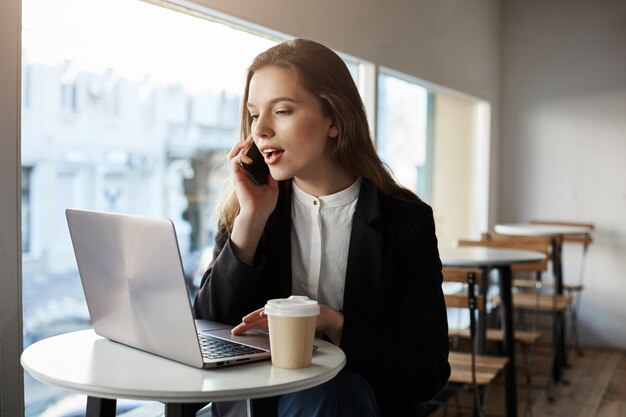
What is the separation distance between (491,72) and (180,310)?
4760 mm

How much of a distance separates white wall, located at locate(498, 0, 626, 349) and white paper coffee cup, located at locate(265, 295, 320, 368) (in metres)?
4.71

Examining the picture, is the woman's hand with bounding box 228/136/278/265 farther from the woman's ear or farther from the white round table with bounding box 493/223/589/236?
the white round table with bounding box 493/223/589/236

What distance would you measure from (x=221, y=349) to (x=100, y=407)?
0.28 meters

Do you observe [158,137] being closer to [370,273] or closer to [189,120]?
[189,120]

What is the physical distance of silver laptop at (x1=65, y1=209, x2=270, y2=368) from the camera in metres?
1.09

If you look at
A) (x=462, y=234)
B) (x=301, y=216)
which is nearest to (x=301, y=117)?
(x=301, y=216)

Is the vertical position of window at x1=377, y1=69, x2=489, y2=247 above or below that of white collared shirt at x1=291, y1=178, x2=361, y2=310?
above

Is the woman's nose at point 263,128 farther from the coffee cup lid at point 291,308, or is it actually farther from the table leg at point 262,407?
the table leg at point 262,407

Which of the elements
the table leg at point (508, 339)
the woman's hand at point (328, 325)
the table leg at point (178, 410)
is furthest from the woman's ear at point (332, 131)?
the table leg at point (508, 339)

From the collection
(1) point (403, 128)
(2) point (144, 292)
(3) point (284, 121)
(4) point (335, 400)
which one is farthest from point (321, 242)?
(1) point (403, 128)

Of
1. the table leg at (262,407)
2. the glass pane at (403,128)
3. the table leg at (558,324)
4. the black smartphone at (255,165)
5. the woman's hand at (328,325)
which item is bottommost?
the table leg at (558,324)

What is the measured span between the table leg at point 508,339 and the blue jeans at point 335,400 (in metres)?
2.19

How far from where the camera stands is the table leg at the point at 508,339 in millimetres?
3367

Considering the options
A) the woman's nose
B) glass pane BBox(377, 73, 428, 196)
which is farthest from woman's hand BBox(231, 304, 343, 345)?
glass pane BBox(377, 73, 428, 196)
